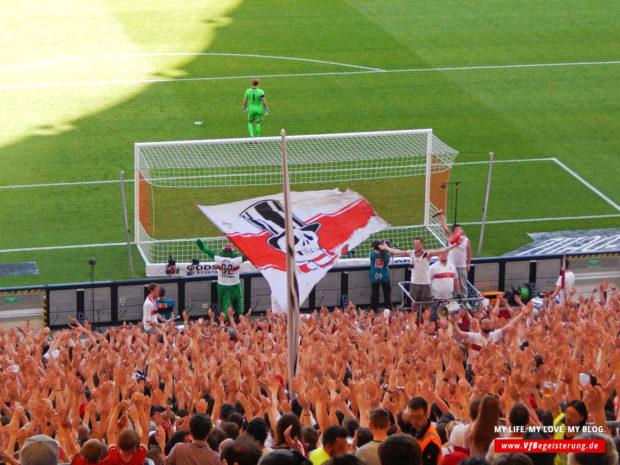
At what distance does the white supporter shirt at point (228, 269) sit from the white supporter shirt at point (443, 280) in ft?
9.32

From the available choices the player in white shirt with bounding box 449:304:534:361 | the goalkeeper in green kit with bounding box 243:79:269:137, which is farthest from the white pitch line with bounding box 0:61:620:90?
the player in white shirt with bounding box 449:304:534:361

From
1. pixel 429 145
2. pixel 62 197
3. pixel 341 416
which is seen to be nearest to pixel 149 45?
pixel 62 197

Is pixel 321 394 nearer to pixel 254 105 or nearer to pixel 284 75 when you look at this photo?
pixel 254 105

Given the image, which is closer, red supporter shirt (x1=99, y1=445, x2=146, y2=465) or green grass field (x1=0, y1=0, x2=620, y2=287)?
red supporter shirt (x1=99, y1=445, x2=146, y2=465)

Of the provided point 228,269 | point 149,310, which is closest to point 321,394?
point 149,310

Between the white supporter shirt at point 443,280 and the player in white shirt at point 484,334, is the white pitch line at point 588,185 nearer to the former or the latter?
the white supporter shirt at point 443,280

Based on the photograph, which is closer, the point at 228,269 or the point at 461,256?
the point at 228,269

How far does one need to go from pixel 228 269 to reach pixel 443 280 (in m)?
3.11

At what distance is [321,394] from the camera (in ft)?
24.6

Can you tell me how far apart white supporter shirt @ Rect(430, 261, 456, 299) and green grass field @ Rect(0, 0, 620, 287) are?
3835mm

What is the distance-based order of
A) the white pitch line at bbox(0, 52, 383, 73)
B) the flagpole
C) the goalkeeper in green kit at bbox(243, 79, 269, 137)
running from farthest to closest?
1. the white pitch line at bbox(0, 52, 383, 73)
2. the goalkeeper in green kit at bbox(243, 79, 269, 137)
3. the flagpole

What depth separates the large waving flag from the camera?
34.5 feet

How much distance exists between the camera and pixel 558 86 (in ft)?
89.1

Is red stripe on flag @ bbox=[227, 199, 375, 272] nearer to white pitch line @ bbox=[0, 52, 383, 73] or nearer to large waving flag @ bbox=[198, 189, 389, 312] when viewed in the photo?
large waving flag @ bbox=[198, 189, 389, 312]
